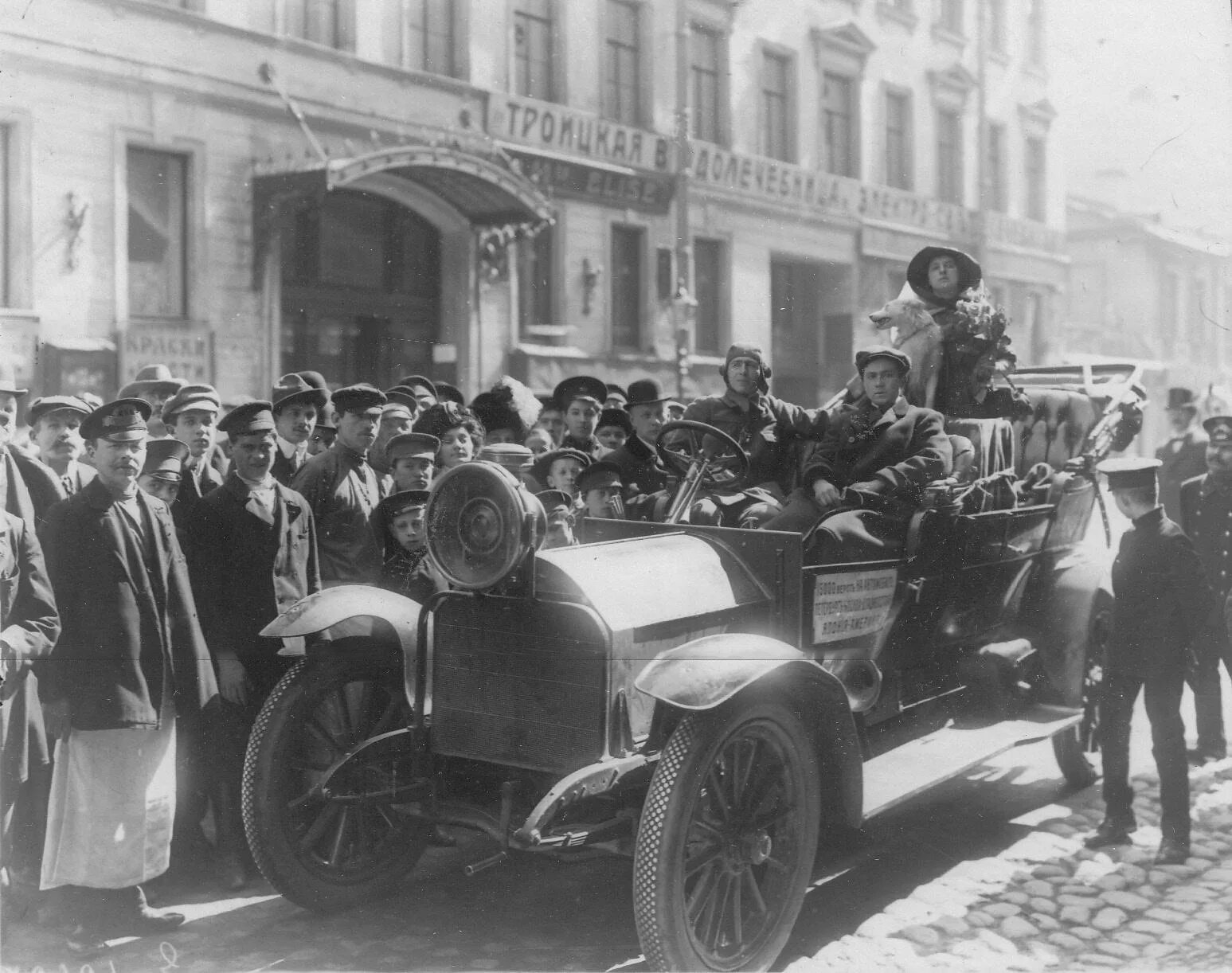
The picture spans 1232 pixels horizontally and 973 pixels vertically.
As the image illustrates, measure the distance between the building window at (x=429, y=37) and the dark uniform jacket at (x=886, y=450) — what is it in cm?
844

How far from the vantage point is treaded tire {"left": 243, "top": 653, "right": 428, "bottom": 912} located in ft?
13.6

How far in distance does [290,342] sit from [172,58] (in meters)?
3.07

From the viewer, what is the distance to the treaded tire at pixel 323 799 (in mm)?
4156

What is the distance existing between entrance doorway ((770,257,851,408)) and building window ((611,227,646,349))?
6.63 ft

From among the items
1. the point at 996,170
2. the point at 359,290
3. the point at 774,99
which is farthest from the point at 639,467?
the point at 996,170

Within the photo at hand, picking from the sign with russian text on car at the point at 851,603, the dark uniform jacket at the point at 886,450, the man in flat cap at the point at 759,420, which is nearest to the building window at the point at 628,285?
the man in flat cap at the point at 759,420

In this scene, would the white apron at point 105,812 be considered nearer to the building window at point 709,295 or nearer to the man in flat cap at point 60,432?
the man in flat cap at point 60,432

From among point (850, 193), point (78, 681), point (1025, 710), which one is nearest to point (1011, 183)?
point (850, 193)

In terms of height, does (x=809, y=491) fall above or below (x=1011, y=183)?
below

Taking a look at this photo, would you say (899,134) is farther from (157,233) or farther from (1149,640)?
(1149,640)

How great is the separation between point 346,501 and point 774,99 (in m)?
9.86

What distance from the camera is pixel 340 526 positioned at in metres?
5.34

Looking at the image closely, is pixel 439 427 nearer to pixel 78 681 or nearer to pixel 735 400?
pixel 735 400

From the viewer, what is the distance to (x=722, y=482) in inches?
191
